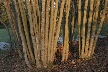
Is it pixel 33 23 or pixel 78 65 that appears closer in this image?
pixel 33 23

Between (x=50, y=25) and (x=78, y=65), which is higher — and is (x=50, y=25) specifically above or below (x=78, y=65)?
above

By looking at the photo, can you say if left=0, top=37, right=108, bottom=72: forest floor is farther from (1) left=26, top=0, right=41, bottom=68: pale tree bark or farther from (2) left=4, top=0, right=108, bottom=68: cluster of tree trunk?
(1) left=26, top=0, right=41, bottom=68: pale tree bark

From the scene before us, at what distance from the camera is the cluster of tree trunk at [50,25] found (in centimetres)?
559

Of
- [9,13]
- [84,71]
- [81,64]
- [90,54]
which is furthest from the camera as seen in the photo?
[9,13]

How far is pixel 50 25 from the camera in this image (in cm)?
567

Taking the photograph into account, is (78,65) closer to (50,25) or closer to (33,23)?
(50,25)

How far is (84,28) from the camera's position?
6031 millimetres

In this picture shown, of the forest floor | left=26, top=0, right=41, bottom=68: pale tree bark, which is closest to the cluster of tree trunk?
left=26, top=0, right=41, bottom=68: pale tree bark

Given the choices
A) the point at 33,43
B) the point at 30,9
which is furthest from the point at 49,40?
the point at 30,9

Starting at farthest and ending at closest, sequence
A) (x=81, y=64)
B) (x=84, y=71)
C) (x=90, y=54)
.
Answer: (x=90, y=54) < (x=81, y=64) < (x=84, y=71)

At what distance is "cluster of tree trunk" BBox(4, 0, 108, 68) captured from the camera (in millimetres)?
5586

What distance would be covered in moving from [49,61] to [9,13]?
5.27 feet

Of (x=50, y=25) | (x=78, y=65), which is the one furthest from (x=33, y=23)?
(x=78, y=65)

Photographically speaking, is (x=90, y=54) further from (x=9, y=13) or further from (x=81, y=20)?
(x=9, y=13)
